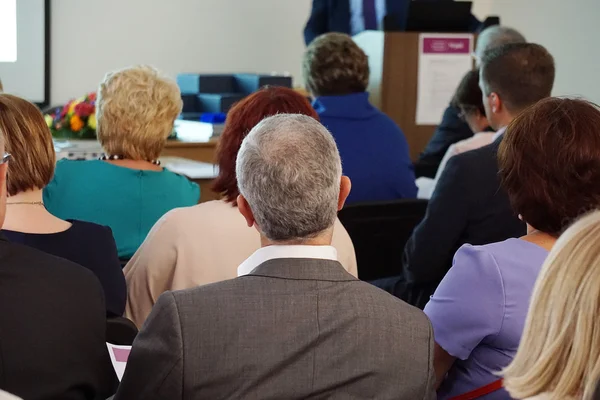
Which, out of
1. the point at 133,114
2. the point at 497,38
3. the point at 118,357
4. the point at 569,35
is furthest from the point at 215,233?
the point at 569,35

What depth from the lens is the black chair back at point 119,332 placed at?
6.16 feet

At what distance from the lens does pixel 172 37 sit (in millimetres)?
6109

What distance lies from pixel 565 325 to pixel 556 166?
76 cm

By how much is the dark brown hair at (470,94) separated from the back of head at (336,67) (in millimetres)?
427

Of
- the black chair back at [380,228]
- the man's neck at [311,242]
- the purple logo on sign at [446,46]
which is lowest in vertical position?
the black chair back at [380,228]

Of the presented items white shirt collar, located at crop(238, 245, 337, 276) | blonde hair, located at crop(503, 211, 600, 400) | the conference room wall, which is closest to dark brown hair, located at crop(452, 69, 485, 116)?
white shirt collar, located at crop(238, 245, 337, 276)

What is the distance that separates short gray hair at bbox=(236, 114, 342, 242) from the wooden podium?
3441mm

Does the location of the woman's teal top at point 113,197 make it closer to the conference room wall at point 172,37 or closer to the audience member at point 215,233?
the audience member at point 215,233

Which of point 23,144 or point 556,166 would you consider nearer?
point 556,166

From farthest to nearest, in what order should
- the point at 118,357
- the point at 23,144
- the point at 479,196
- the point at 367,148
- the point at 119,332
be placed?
the point at 367,148, the point at 479,196, the point at 23,144, the point at 119,332, the point at 118,357

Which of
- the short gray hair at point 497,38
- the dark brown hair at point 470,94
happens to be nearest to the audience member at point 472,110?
the dark brown hair at point 470,94

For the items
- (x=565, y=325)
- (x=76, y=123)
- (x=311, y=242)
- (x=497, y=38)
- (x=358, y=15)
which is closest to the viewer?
(x=565, y=325)

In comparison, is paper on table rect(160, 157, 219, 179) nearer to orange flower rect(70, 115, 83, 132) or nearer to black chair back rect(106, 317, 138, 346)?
orange flower rect(70, 115, 83, 132)

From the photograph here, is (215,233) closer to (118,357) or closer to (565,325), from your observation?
(118,357)
